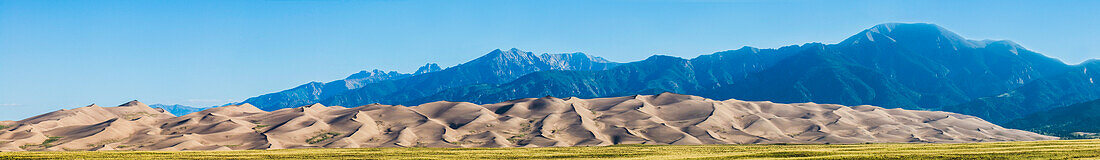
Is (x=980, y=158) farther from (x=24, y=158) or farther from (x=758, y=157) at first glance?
(x=24, y=158)

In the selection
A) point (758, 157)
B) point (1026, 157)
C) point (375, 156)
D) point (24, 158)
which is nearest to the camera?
point (1026, 157)

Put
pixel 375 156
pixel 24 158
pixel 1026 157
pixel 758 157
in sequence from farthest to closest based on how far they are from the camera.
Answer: pixel 375 156 → pixel 24 158 → pixel 758 157 → pixel 1026 157

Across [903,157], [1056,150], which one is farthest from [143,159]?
[1056,150]

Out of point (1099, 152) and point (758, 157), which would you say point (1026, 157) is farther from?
point (758, 157)

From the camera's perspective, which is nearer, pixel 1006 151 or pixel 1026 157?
pixel 1026 157

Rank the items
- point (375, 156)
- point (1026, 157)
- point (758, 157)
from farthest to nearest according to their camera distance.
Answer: point (375, 156) < point (758, 157) < point (1026, 157)

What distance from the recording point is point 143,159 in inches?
3610

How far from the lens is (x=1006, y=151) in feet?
263


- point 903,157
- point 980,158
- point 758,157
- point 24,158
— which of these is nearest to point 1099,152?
point 980,158

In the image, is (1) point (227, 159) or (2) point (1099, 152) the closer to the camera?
(2) point (1099, 152)

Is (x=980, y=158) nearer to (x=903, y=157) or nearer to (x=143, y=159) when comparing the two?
(x=903, y=157)

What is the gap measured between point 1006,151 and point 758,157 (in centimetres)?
2292

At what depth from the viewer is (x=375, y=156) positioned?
317ft

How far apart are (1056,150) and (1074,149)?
1571 millimetres
